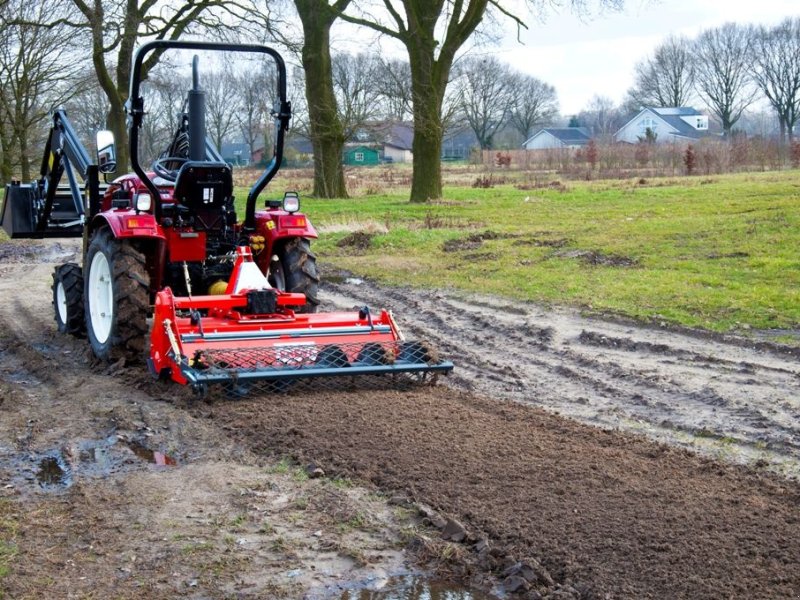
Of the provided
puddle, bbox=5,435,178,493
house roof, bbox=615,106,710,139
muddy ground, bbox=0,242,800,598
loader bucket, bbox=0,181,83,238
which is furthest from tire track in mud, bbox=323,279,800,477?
house roof, bbox=615,106,710,139

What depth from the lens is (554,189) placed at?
1181 inches

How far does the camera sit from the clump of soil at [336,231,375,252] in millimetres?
16659

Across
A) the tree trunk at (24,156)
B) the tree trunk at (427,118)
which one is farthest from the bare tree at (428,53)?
the tree trunk at (24,156)

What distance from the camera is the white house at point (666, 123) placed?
82.1 m

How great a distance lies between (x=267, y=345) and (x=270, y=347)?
0.10 metres

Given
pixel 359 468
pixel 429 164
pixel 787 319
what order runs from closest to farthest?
1. pixel 359 468
2. pixel 787 319
3. pixel 429 164

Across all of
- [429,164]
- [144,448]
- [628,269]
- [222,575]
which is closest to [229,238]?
[144,448]

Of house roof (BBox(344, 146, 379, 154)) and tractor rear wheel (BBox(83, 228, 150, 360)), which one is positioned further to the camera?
house roof (BBox(344, 146, 379, 154))

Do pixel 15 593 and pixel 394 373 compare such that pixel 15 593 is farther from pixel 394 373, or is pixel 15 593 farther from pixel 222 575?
pixel 394 373

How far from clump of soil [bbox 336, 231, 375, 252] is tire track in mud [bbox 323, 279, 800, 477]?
5.58 m

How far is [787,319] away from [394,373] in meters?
4.35

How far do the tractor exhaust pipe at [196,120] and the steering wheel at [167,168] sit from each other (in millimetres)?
448

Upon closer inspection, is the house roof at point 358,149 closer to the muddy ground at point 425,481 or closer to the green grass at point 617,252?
the green grass at point 617,252

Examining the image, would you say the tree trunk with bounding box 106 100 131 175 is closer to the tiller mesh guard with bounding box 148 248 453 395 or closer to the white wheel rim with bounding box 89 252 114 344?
the white wheel rim with bounding box 89 252 114 344
